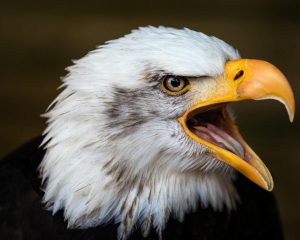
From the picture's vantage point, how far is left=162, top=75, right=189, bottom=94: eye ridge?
1915 millimetres

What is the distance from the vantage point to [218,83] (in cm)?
193

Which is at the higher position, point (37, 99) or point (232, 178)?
point (232, 178)

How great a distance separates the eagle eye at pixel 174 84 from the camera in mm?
1916

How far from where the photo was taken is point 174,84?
1921mm

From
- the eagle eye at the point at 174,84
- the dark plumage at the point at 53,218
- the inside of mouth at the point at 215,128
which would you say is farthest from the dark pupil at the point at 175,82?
the dark plumage at the point at 53,218

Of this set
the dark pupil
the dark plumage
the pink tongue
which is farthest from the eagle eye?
the dark plumage

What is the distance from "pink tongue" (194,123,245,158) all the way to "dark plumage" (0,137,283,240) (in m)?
0.24

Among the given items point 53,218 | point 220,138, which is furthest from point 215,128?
point 53,218

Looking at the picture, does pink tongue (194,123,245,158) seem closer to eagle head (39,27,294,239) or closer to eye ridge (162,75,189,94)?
eagle head (39,27,294,239)

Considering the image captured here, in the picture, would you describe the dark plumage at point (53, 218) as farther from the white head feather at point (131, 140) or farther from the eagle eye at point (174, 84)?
the eagle eye at point (174, 84)

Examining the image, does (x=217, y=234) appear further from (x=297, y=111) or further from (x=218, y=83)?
(x=297, y=111)

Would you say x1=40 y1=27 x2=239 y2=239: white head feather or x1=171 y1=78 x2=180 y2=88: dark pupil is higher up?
x1=171 y1=78 x2=180 y2=88: dark pupil

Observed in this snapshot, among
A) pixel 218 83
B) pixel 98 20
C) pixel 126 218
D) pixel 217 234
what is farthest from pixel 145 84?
pixel 98 20

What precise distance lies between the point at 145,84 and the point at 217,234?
555 mm
